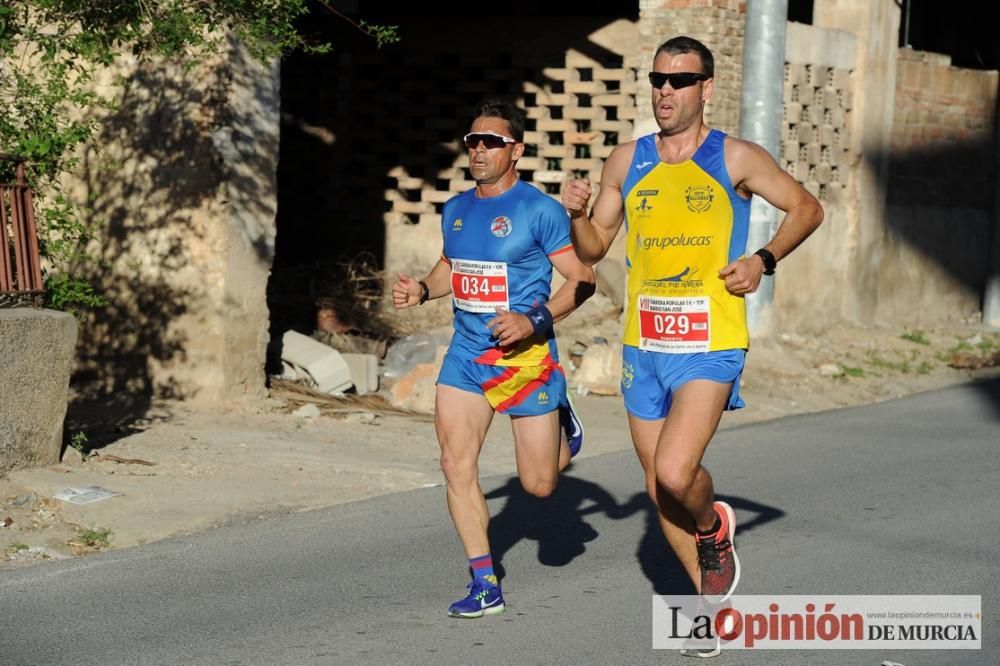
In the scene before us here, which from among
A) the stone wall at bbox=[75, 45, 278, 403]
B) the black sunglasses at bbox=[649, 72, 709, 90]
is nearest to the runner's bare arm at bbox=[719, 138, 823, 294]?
the black sunglasses at bbox=[649, 72, 709, 90]

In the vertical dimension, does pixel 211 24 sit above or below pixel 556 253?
above

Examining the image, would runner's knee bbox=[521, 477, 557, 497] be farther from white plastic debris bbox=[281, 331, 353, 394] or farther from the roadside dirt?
white plastic debris bbox=[281, 331, 353, 394]

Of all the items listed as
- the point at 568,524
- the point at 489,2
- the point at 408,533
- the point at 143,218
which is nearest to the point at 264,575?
the point at 408,533

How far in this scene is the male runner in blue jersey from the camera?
21.4 feet

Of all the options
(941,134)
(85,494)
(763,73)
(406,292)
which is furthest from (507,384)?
(941,134)

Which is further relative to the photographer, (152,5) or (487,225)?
(152,5)

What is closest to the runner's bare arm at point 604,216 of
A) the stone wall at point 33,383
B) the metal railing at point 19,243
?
the stone wall at point 33,383

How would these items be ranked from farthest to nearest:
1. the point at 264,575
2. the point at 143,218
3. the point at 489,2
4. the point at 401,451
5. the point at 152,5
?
the point at 489,2 < the point at 143,218 < the point at 401,451 < the point at 152,5 < the point at 264,575

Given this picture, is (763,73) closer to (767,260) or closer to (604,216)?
(604,216)

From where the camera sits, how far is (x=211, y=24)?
30.6ft

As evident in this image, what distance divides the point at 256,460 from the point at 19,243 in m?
2.06

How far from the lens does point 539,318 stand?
6.42m

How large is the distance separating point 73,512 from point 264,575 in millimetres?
1646

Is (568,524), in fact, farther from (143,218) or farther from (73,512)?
(143,218)
